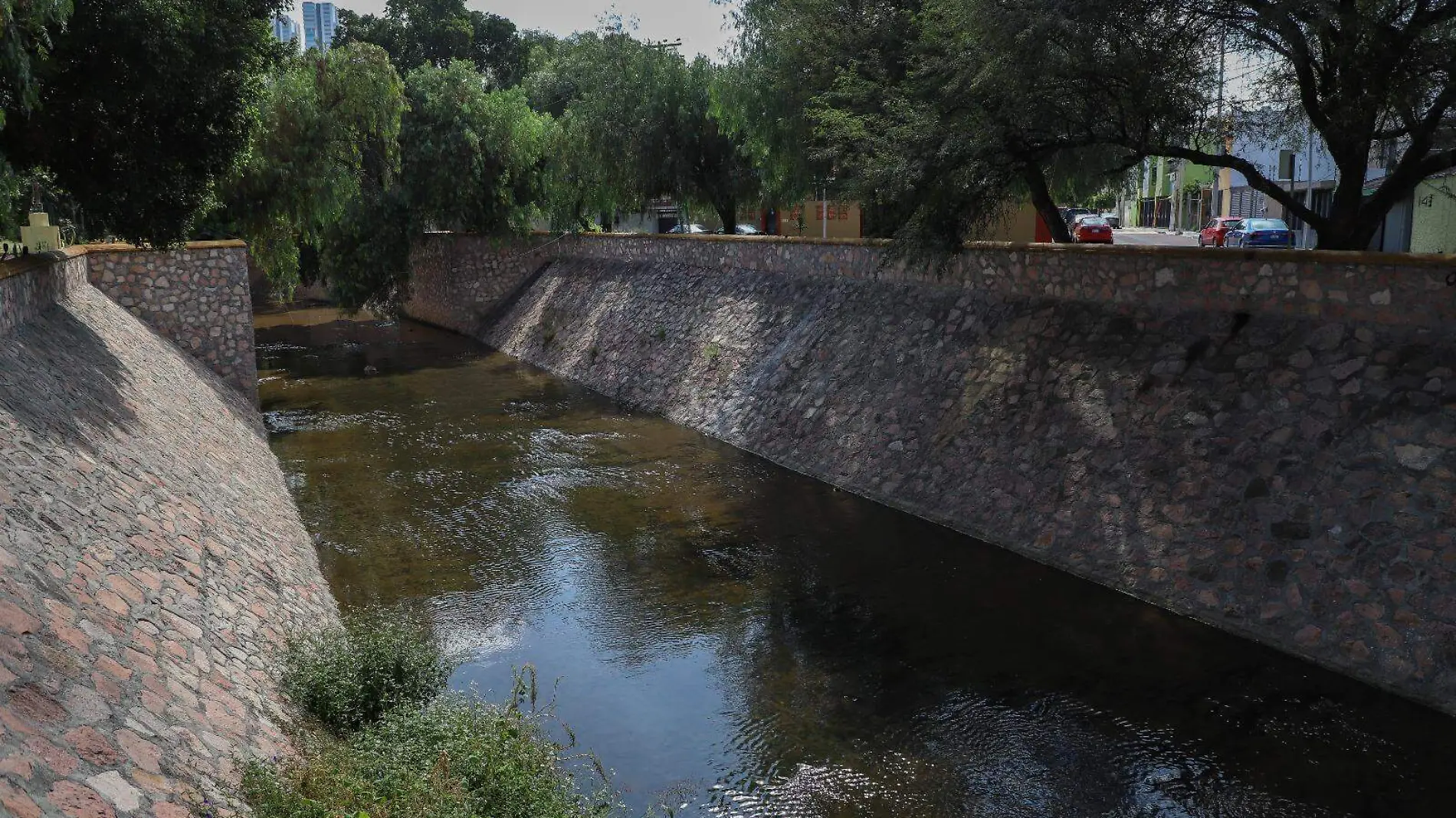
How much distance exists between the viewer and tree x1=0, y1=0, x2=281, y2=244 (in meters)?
14.1

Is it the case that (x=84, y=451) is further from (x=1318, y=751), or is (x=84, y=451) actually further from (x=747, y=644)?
(x=1318, y=751)

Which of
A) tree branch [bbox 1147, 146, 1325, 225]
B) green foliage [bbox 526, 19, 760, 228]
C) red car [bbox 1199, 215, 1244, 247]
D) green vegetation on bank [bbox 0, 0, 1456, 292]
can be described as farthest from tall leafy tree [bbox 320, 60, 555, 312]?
tree branch [bbox 1147, 146, 1325, 225]

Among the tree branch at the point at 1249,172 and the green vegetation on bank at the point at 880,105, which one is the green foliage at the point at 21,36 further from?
the tree branch at the point at 1249,172

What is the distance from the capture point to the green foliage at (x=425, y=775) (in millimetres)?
6078

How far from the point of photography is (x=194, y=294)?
21781 millimetres

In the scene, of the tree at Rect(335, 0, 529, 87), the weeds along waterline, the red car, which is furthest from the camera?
the tree at Rect(335, 0, 529, 87)

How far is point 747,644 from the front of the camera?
1172 cm

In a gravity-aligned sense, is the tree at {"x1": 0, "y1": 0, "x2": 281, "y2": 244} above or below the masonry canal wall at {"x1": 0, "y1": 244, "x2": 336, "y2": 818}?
above

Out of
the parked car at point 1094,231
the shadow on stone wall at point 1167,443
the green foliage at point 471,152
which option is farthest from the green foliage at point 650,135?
the parked car at point 1094,231

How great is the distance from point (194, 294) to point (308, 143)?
6904 millimetres

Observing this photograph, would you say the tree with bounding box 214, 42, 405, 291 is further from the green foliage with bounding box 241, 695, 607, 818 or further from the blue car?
the blue car

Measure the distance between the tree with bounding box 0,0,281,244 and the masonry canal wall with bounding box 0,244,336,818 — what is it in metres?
1.56

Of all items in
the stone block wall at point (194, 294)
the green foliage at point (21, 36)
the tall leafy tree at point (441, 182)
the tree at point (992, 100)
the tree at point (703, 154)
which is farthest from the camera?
the tall leafy tree at point (441, 182)

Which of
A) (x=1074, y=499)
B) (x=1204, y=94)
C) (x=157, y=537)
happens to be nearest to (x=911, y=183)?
(x=1204, y=94)
